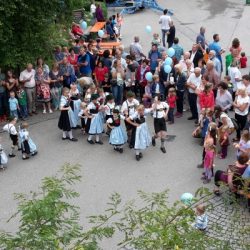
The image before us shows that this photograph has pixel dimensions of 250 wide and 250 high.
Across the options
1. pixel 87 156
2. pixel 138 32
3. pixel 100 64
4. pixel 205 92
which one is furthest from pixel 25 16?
pixel 138 32

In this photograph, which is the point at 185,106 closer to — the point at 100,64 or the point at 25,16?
the point at 100,64

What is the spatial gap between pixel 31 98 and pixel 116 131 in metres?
3.47

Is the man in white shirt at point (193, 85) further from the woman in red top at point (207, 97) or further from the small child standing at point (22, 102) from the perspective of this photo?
the small child standing at point (22, 102)

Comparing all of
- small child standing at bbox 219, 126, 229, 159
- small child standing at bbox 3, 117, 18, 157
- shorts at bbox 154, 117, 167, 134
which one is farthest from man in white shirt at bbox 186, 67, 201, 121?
small child standing at bbox 3, 117, 18, 157

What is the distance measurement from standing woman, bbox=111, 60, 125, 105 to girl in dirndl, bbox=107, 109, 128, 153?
232 cm

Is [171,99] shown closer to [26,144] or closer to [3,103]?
[26,144]

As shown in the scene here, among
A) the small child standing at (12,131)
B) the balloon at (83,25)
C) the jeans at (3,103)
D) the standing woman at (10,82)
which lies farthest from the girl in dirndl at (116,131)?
the balloon at (83,25)

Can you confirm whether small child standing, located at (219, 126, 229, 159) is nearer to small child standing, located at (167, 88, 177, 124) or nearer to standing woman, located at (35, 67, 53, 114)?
small child standing, located at (167, 88, 177, 124)

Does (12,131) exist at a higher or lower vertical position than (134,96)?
lower

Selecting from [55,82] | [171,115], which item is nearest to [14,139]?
[55,82]

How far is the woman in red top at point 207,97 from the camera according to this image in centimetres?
1297

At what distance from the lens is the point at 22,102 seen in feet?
47.8

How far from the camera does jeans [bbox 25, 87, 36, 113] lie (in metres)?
14.7

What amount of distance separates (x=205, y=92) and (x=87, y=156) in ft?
11.0
